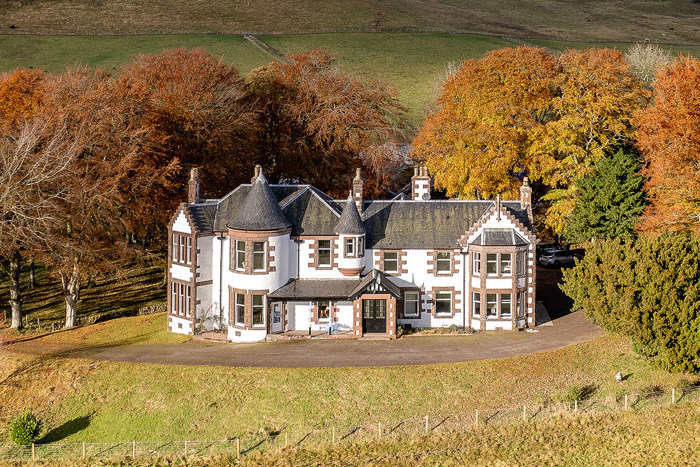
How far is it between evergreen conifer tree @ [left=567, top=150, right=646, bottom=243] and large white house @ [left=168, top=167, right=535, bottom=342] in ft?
28.2

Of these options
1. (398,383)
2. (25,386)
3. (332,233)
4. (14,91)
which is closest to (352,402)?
(398,383)

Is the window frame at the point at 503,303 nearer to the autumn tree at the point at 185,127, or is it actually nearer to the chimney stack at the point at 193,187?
the chimney stack at the point at 193,187

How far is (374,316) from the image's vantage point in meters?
42.2

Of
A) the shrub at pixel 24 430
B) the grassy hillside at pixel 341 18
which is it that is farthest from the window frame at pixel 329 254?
the grassy hillside at pixel 341 18

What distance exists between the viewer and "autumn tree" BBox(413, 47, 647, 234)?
5247 cm

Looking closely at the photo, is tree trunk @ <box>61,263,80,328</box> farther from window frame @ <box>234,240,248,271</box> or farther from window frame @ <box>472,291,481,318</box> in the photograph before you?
window frame @ <box>472,291,481,318</box>

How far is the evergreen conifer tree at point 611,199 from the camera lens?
4978 cm

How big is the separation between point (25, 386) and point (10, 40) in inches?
3140

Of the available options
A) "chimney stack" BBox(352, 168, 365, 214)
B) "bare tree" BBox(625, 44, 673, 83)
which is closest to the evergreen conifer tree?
"chimney stack" BBox(352, 168, 365, 214)

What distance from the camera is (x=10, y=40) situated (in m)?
102

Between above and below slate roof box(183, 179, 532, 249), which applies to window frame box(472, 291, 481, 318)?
below

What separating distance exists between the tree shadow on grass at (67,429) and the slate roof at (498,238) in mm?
23056

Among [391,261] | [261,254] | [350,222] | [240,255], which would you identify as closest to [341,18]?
[391,261]

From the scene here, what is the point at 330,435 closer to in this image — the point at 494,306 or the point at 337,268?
the point at 337,268
